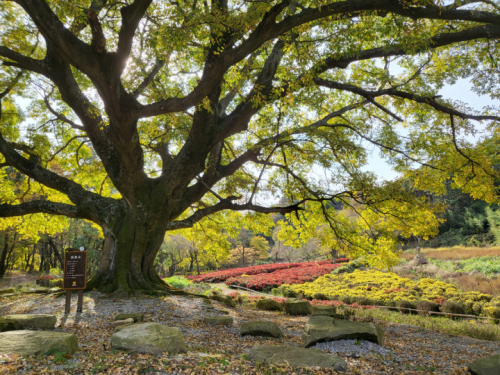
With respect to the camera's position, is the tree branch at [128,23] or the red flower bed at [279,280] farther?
the red flower bed at [279,280]

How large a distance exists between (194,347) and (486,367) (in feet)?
12.3

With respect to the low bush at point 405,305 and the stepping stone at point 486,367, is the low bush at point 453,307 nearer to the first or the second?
the low bush at point 405,305

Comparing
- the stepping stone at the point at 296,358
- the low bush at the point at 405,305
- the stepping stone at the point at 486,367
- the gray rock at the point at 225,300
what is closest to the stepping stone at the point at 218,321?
the stepping stone at the point at 296,358

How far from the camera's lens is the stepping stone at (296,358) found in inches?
144

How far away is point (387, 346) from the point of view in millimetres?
5125

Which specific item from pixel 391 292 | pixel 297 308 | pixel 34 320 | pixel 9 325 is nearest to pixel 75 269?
pixel 34 320

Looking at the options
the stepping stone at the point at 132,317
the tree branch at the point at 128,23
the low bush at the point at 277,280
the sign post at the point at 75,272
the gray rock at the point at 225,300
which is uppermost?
the tree branch at the point at 128,23

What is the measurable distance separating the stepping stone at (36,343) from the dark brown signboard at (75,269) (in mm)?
2865

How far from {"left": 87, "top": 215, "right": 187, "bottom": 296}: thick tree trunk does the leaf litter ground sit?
60cm

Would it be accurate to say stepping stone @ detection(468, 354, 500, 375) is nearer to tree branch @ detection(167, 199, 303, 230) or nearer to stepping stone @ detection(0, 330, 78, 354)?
stepping stone @ detection(0, 330, 78, 354)

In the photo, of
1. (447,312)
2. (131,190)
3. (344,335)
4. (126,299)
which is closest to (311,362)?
(344,335)

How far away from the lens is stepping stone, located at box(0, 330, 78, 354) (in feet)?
10.4

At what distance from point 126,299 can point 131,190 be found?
2.86m

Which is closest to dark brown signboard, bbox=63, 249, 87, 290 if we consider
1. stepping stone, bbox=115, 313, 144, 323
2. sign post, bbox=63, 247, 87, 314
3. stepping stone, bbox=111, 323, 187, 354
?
sign post, bbox=63, 247, 87, 314
